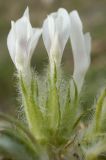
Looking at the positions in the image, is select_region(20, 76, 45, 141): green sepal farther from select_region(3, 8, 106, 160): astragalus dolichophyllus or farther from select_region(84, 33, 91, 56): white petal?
select_region(84, 33, 91, 56): white petal

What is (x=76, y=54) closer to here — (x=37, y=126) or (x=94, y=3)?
(x=37, y=126)

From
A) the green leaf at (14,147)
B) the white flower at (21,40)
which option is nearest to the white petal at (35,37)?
the white flower at (21,40)

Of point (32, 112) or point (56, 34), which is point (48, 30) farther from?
point (32, 112)

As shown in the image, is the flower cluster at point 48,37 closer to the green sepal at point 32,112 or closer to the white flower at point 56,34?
the white flower at point 56,34

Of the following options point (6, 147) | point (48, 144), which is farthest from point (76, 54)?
point (6, 147)

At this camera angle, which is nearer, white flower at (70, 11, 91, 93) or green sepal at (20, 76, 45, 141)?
green sepal at (20, 76, 45, 141)

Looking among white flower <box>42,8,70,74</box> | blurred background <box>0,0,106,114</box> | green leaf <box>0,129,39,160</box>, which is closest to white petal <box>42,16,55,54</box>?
white flower <box>42,8,70,74</box>

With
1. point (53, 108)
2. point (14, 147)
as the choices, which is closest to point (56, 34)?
point (53, 108)
